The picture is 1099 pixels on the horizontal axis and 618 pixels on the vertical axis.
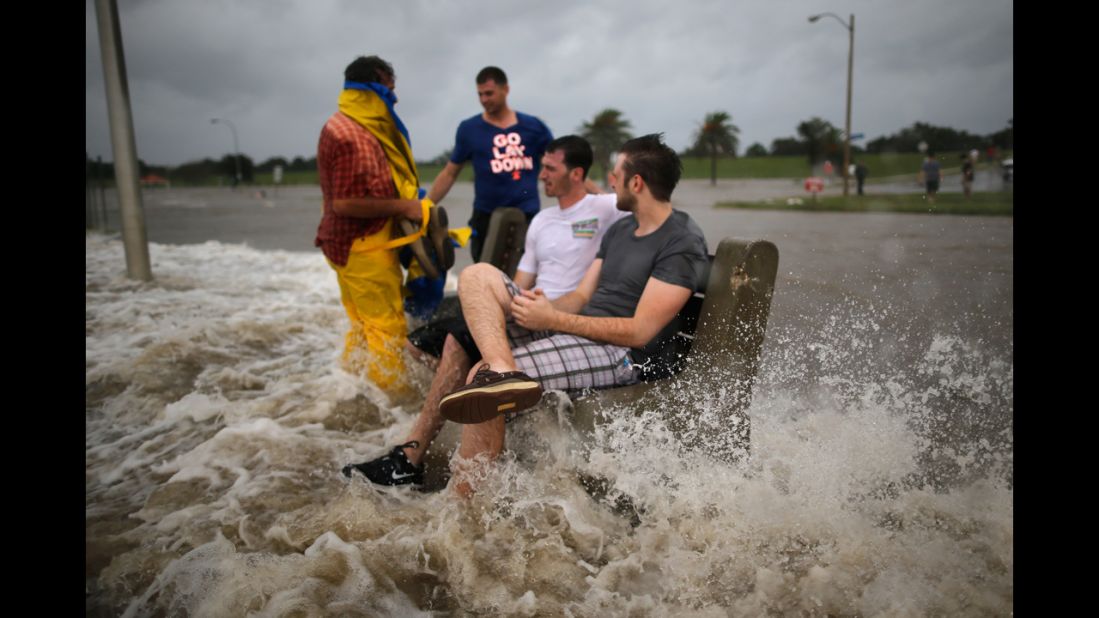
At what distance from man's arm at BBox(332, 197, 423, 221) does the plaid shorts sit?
177 centimetres

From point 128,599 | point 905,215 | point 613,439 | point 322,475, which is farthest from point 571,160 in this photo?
point 905,215

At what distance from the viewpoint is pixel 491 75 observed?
5.22 metres

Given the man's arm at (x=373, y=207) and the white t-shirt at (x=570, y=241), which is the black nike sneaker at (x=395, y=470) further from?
the man's arm at (x=373, y=207)

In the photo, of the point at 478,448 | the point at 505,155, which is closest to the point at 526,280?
the point at 478,448

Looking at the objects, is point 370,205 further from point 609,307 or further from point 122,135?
point 122,135

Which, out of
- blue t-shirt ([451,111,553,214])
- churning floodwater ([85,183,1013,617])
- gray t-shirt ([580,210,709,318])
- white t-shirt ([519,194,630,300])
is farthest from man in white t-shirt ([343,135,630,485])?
blue t-shirt ([451,111,553,214])

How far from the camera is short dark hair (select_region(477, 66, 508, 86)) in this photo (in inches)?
205

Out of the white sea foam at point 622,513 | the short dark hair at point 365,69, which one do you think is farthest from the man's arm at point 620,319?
the short dark hair at point 365,69

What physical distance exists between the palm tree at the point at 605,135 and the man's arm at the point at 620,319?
2.65ft

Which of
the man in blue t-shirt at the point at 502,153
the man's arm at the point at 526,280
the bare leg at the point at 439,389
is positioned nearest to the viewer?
the bare leg at the point at 439,389

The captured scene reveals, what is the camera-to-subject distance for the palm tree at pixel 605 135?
3.69m

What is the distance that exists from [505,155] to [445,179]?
587 millimetres

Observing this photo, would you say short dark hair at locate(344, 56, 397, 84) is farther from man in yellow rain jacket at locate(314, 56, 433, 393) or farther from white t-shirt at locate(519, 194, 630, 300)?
white t-shirt at locate(519, 194, 630, 300)
